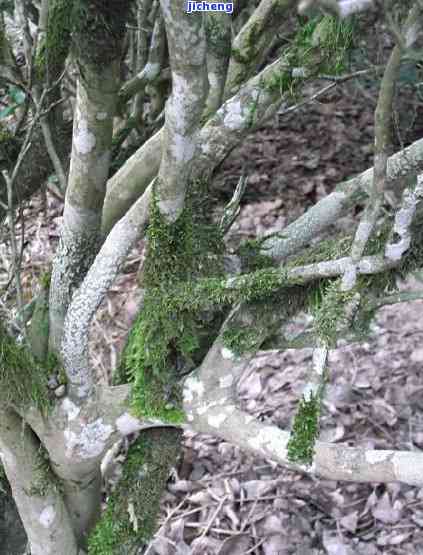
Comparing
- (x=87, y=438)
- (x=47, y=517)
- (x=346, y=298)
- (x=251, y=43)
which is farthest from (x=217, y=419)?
(x=251, y=43)

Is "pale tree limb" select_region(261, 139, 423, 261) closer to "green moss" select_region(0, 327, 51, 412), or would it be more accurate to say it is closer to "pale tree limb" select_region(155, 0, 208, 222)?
"pale tree limb" select_region(155, 0, 208, 222)

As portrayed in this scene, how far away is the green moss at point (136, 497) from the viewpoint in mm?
1880

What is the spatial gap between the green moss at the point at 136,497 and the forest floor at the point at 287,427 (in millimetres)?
635

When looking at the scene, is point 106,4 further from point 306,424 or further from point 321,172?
point 321,172

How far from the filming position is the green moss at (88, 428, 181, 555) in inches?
74.0

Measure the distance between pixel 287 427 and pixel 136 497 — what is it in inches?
43.6

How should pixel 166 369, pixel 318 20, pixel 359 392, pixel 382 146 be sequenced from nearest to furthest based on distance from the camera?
pixel 382 146 < pixel 318 20 < pixel 166 369 < pixel 359 392

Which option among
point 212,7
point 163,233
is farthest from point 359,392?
point 212,7

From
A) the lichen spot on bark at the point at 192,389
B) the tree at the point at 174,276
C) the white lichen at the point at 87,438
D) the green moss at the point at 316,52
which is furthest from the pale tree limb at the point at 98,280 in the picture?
the green moss at the point at 316,52

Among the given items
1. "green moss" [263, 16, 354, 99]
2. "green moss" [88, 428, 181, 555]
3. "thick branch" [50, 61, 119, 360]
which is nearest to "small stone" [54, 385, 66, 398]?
"thick branch" [50, 61, 119, 360]

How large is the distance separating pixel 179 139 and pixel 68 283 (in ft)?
1.95

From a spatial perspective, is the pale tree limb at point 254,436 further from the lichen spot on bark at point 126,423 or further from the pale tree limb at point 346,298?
the lichen spot on bark at point 126,423

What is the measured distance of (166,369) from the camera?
5.66ft

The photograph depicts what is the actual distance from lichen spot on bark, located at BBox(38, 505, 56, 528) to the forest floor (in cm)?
72
